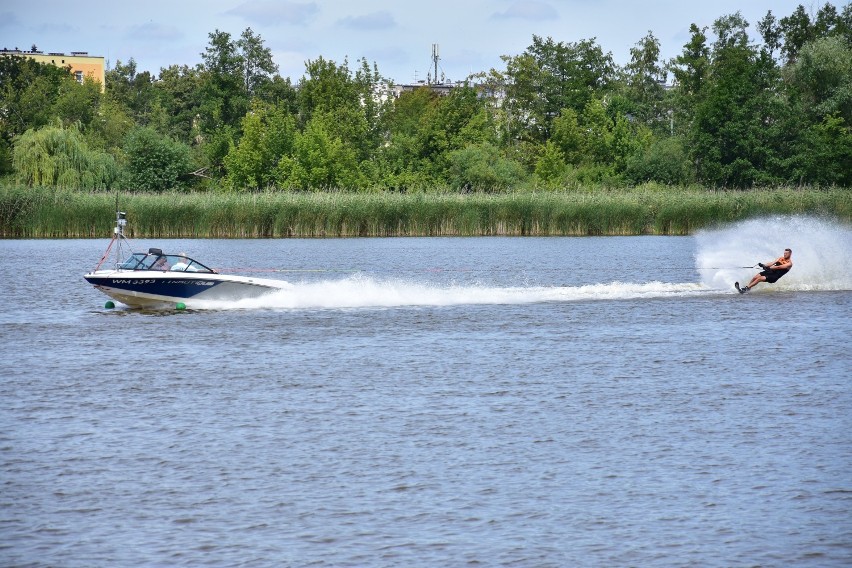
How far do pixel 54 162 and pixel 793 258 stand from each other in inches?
1965

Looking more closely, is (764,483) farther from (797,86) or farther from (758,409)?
(797,86)

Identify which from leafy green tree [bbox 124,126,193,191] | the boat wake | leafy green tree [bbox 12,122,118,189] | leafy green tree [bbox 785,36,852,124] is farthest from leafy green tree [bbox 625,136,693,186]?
the boat wake

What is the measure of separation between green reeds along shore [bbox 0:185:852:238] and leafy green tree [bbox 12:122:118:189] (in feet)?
21.9

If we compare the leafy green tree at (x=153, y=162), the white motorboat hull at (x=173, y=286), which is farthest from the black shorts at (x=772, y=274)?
the leafy green tree at (x=153, y=162)

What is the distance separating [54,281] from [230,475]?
29.7 metres

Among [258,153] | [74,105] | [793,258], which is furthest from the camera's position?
[74,105]

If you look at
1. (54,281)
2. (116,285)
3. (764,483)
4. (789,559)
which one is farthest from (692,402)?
(54,281)

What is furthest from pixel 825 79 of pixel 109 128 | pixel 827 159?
pixel 109 128

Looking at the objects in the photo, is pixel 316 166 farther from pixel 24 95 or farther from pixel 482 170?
pixel 24 95

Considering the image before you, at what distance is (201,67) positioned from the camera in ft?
423

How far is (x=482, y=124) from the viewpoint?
331 feet

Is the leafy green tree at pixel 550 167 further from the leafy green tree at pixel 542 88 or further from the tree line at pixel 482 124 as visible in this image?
the leafy green tree at pixel 542 88

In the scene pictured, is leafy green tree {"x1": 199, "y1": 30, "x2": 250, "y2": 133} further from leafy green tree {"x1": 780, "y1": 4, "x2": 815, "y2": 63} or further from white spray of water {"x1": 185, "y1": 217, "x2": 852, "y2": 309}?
white spray of water {"x1": 185, "y1": 217, "x2": 852, "y2": 309}

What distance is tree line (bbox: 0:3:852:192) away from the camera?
89625mm
